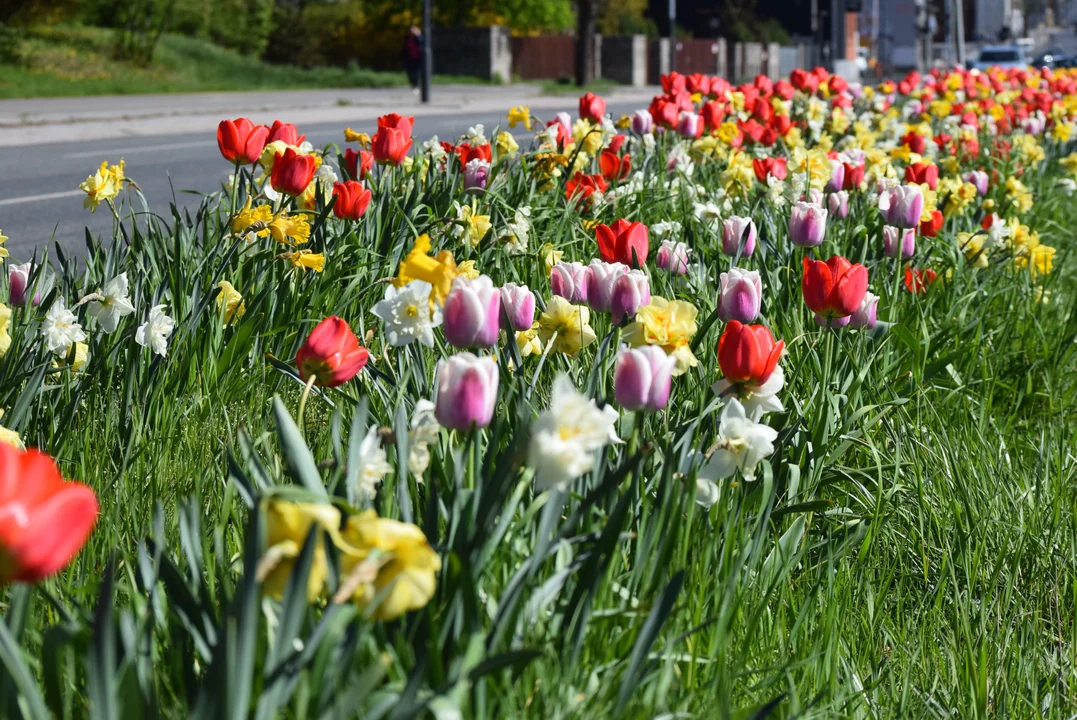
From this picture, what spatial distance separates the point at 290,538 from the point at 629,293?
46.6 inches

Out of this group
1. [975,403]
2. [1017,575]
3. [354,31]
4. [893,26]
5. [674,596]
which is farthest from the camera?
[893,26]

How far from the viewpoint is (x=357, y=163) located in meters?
4.45

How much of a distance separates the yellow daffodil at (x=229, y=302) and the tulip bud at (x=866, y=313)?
4.47ft

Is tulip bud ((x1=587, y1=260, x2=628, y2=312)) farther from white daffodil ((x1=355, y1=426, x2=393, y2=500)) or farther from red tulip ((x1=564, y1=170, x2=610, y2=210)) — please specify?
red tulip ((x1=564, y1=170, x2=610, y2=210))

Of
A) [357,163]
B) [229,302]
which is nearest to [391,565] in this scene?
[229,302]

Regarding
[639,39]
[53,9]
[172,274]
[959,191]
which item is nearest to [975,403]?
[959,191]

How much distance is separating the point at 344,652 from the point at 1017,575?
1.61 m

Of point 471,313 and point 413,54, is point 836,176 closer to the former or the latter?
point 471,313

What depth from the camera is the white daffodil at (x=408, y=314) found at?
1.90 m

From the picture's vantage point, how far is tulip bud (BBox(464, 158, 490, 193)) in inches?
165

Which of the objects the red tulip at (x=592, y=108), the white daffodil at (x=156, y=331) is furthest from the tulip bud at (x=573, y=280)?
the red tulip at (x=592, y=108)

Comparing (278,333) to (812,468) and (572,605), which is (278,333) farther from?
(572,605)

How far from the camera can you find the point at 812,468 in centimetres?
252

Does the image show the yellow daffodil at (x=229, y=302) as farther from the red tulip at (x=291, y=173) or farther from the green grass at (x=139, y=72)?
the green grass at (x=139, y=72)
